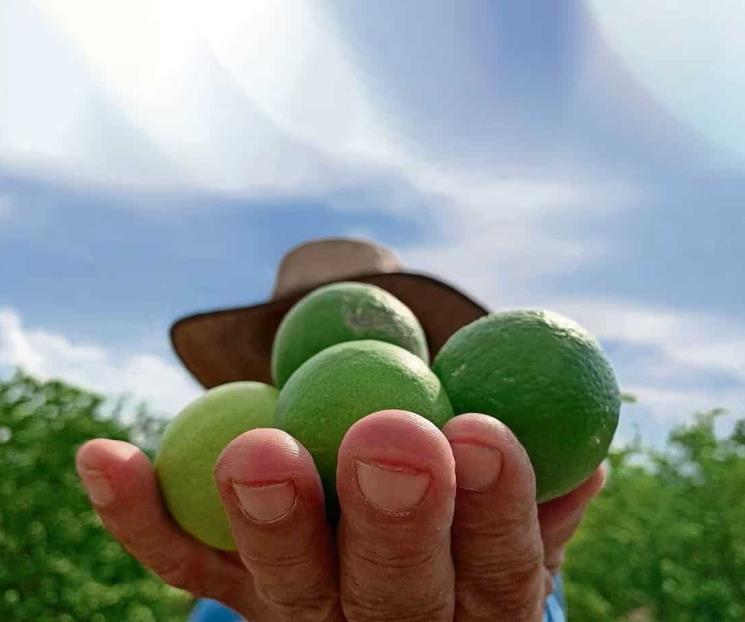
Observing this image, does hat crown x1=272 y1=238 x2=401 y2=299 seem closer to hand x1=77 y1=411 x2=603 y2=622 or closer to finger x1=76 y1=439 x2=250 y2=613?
finger x1=76 y1=439 x2=250 y2=613

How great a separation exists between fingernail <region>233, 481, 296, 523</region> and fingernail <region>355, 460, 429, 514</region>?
0.17 meters

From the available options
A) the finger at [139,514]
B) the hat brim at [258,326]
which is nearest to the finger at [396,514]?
the finger at [139,514]

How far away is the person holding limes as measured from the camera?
5.24 feet

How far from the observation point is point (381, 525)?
5.26 feet

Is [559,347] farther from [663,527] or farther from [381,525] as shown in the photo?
[663,527]

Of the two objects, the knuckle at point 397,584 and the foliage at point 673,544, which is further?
the foliage at point 673,544

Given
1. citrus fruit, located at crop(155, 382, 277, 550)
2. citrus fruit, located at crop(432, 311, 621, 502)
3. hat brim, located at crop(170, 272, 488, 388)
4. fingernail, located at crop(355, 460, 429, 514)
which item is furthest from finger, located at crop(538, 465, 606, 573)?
hat brim, located at crop(170, 272, 488, 388)

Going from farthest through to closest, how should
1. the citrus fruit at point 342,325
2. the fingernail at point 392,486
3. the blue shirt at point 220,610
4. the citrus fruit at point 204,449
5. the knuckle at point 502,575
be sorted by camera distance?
the blue shirt at point 220,610
the citrus fruit at point 342,325
the citrus fruit at point 204,449
the knuckle at point 502,575
the fingernail at point 392,486

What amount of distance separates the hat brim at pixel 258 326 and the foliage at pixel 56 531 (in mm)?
6219

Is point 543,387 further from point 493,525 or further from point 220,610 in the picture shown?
point 220,610

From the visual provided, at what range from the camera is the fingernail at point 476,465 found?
1.67 metres

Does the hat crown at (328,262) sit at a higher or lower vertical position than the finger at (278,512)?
higher

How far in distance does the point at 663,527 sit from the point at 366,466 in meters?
11.2

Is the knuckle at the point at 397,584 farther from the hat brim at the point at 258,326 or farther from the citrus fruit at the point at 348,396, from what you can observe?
the hat brim at the point at 258,326
